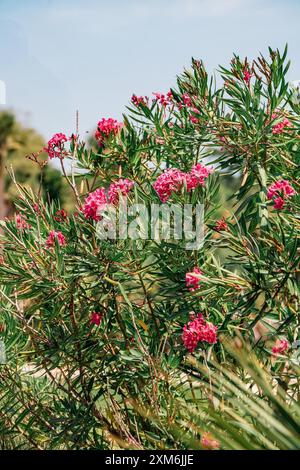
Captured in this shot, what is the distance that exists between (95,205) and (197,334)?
2.22ft

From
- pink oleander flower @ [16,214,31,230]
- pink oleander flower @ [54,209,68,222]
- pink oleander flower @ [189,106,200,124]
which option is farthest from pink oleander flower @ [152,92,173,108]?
pink oleander flower @ [16,214,31,230]

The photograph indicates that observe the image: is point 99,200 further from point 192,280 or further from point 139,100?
point 139,100

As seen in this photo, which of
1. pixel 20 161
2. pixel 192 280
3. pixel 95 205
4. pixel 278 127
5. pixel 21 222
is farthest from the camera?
pixel 20 161

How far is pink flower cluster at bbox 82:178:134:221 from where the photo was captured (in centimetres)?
320

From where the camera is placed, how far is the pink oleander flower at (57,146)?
12.2 feet

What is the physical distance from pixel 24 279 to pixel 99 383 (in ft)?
1.90

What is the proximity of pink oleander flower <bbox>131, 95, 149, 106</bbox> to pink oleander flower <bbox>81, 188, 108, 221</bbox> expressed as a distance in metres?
0.73

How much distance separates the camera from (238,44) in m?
3.80

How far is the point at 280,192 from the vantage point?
3115mm

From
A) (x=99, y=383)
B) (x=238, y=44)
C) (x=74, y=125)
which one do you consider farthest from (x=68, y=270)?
(x=238, y=44)

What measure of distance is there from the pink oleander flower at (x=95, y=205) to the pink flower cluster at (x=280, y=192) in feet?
2.27

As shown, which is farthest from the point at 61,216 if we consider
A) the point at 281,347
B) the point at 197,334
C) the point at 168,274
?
the point at 281,347

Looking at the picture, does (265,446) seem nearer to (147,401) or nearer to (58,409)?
(147,401)

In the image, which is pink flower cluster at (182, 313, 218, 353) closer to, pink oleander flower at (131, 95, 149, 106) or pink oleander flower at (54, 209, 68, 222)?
pink oleander flower at (54, 209, 68, 222)
